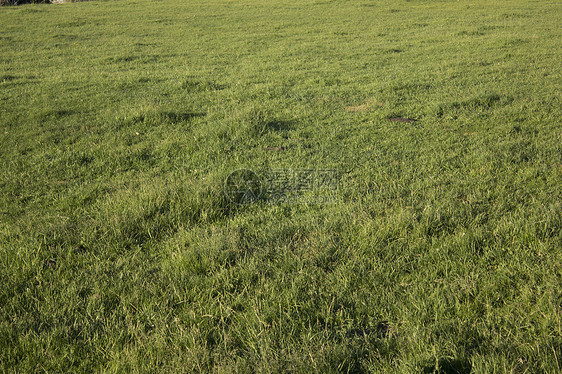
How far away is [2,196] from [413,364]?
546 cm

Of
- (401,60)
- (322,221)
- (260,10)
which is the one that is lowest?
(322,221)

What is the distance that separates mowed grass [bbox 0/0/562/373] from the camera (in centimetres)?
274

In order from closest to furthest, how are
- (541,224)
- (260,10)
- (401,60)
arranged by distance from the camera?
(541,224), (401,60), (260,10)

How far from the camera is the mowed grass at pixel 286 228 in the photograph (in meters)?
2.74

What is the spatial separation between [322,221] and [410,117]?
4410mm

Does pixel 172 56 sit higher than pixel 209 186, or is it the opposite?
pixel 172 56

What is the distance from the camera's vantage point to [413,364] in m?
2.42

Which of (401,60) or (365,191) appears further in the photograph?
(401,60)

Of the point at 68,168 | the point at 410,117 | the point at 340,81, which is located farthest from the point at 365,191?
the point at 340,81

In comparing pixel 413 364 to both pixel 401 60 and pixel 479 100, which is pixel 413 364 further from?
pixel 401 60

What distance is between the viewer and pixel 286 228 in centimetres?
422

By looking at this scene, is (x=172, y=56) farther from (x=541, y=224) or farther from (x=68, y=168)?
(x=541, y=224)

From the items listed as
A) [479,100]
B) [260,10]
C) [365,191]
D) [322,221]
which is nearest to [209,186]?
[322,221]

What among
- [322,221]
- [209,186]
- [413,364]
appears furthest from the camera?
[209,186]
